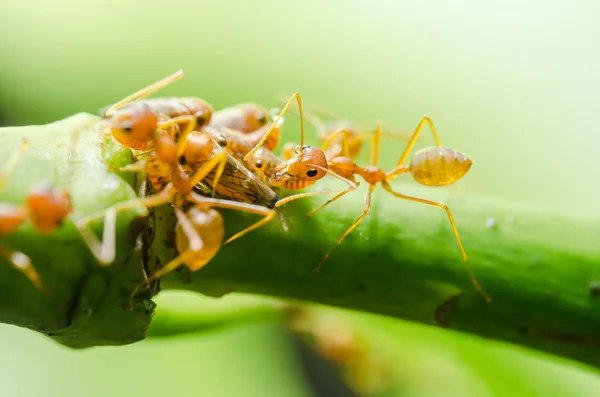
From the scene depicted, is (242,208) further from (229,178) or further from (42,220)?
(42,220)

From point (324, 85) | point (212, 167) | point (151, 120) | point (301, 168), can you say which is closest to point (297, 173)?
point (301, 168)

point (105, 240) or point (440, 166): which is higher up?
point (105, 240)

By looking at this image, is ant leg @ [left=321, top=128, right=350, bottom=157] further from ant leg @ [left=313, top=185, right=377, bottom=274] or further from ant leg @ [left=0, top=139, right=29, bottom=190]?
ant leg @ [left=0, top=139, right=29, bottom=190]

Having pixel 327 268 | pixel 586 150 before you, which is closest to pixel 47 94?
pixel 327 268

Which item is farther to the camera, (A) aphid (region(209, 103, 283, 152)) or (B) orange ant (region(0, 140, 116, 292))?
(A) aphid (region(209, 103, 283, 152))

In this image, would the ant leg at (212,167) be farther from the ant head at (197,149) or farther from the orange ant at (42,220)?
the orange ant at (42,220)

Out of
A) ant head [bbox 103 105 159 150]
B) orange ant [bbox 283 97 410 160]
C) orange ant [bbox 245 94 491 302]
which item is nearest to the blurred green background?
orange ant [bbox 283 97 410 160]

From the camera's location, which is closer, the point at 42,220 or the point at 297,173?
the point at 42,220
